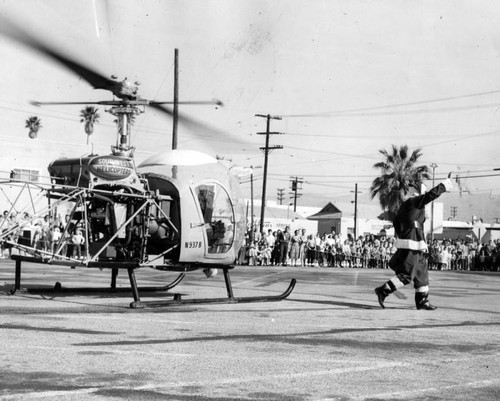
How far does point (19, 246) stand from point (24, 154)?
112 ft

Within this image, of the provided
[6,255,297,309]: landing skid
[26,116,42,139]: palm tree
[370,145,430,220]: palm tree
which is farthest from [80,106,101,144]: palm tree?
[6,255,297,309]: landing skid

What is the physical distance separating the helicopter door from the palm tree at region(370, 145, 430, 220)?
1834 inches

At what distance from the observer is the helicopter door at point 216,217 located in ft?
40.3

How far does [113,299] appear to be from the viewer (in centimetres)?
1235

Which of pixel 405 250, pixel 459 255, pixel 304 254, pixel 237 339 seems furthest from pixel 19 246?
pixel 459 255

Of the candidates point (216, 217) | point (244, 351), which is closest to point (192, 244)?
point (216, 217)

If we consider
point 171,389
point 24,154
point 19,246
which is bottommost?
point 171,389

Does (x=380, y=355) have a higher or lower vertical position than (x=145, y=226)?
lower

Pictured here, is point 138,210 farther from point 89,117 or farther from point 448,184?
point 89,117

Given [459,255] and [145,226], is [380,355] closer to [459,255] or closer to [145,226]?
[145,226]

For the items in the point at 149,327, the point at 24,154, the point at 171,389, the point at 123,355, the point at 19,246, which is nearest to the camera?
the point at 171,389

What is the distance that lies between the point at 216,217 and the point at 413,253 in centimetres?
345

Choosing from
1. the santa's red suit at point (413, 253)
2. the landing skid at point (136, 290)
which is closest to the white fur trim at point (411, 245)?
the santa's red suit at point (413, 253)

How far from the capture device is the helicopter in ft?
36.1
